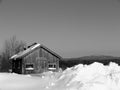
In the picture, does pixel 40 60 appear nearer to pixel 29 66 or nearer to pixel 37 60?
pixel 37 60

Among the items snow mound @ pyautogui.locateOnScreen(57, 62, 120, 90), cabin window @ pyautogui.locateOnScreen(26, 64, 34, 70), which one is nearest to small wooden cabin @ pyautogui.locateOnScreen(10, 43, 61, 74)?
cabin window @ pyautogui.locateOnScreen(26, 64, 34, 70)

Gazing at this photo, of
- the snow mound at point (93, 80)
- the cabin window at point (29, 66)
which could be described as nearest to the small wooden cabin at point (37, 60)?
the cabin window at point (29, 66)

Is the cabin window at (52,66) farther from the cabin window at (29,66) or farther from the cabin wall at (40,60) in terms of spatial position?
the cabin window at (29,66)

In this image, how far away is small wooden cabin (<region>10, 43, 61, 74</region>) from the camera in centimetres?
3800

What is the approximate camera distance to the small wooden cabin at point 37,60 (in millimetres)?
38000

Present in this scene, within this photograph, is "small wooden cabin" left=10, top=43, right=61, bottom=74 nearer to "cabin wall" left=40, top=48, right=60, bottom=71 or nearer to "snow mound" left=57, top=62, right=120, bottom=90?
"cabin wall" left=40, top=48, right=60, bottom=71

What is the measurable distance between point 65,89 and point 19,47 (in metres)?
56.1

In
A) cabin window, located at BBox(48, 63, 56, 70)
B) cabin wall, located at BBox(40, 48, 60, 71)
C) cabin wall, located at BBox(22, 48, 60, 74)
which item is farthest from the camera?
cabin window, located at BBox(48, 63, 56, 70)

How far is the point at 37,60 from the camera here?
127 feet

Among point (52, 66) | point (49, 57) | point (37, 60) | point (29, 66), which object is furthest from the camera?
point (52, 66)

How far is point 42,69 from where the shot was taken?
39.2 metres

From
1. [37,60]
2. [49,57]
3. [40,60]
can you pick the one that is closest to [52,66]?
[49,57]

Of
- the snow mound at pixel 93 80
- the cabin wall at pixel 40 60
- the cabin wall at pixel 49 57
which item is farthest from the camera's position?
the cabin wall at pixel 49 57

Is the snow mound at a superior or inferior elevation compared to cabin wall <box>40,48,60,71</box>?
inferior
